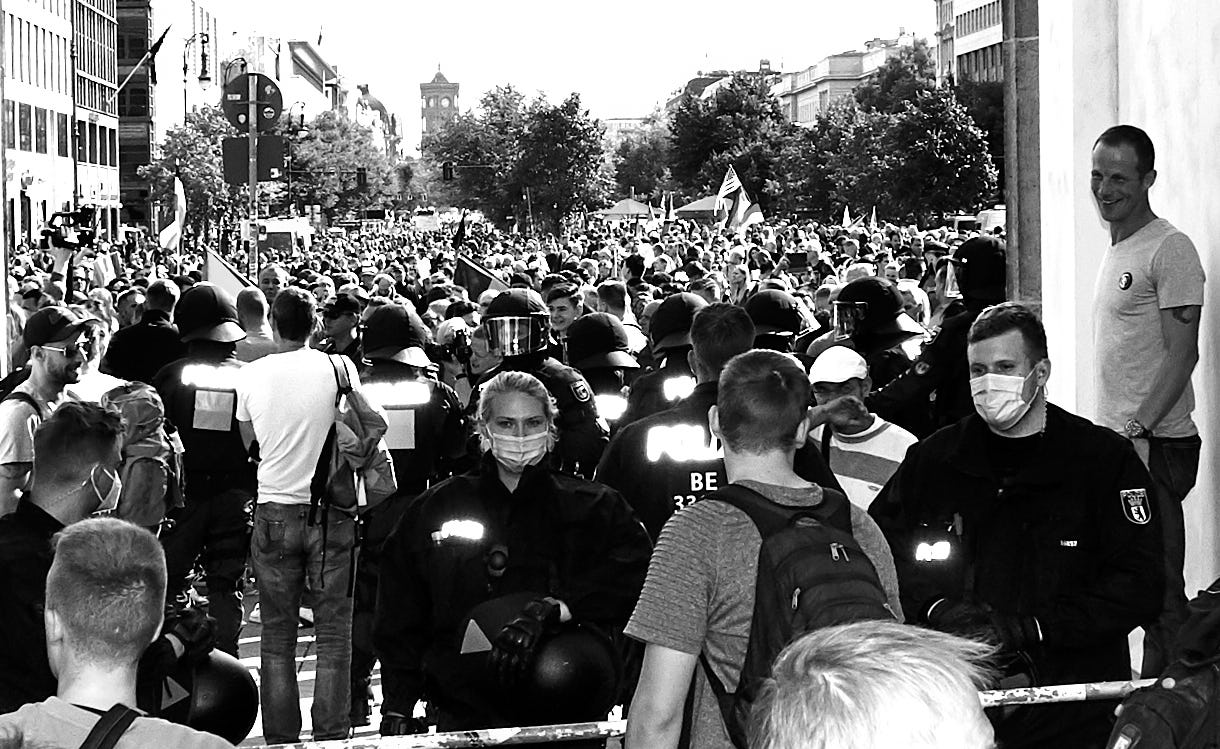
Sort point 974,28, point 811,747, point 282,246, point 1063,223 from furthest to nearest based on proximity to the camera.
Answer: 1. point 974,28
2. point 282,246
3. point 1063,223
4. point 811,747

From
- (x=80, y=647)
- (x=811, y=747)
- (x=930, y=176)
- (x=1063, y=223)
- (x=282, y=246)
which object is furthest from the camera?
(x=930, y=176)

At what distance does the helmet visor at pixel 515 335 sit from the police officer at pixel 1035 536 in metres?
3.89

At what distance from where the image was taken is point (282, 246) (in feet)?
157

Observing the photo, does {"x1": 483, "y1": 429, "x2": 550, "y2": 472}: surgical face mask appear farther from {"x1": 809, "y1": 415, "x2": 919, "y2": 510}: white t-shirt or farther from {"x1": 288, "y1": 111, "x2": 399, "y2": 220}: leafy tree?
{"x1": 288, "y1": 111, "x2": 399, "y2": 220}: leafy tree

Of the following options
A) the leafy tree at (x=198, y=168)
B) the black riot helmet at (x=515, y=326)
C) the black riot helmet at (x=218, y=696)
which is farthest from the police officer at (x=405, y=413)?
the leafy tree at (x=198, y=168)

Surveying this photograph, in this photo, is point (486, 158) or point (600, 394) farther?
point (486, 158)

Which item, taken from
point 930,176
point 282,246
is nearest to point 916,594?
point 282,246

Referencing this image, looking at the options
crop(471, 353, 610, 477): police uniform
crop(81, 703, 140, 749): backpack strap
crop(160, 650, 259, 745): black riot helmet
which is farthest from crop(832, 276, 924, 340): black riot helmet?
crop(81, 703, 140, 749): backpack strap

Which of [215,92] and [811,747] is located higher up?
[215,92]

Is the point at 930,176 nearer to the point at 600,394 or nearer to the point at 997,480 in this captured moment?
the point at 600,394

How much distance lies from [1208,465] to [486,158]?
6469 cm

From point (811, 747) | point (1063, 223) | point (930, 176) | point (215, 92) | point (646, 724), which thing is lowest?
point (646, 724)

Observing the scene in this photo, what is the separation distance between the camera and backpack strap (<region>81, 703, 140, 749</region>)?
153 inches

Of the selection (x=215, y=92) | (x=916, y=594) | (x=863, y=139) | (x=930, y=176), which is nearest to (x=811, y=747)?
(x=916, y=594)
